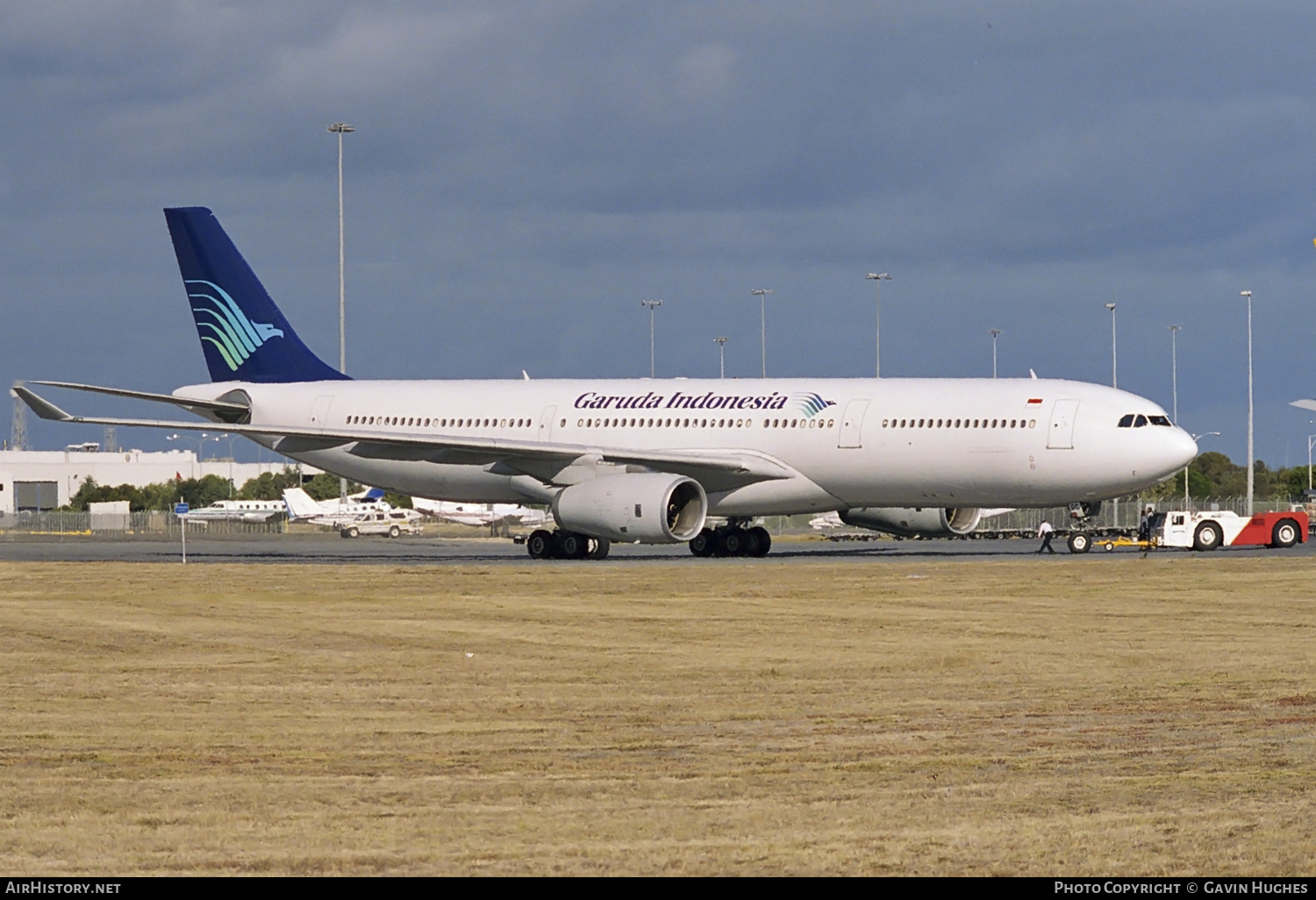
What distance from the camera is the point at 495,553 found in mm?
48156

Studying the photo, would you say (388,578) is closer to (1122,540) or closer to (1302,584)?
(1302,584)

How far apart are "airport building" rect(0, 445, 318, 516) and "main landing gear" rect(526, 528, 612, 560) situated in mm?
119005

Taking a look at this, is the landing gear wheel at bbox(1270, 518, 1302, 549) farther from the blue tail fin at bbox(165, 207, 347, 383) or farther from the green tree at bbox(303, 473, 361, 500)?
the green tree at bbox(303, 473, 361, 500)

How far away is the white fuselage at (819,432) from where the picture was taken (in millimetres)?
38312

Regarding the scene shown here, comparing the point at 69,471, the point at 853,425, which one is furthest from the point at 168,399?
the point at 69,471

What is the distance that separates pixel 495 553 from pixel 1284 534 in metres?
20.2

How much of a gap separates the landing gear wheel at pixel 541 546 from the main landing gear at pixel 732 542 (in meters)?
3.54

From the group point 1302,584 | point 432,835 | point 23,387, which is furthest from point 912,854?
point 23,387

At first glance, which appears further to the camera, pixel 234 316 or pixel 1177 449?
pixel 234 316

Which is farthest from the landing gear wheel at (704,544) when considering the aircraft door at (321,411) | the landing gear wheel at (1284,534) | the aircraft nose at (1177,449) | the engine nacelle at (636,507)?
the landing gear wheel at (1284,534)

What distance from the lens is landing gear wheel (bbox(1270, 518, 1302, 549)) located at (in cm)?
4759

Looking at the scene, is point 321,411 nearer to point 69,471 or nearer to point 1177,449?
point 1177,449

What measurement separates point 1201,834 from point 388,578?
22.7m

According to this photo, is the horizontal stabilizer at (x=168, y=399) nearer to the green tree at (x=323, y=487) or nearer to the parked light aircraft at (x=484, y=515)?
the parked light aircraft at (x=484, y=515)
